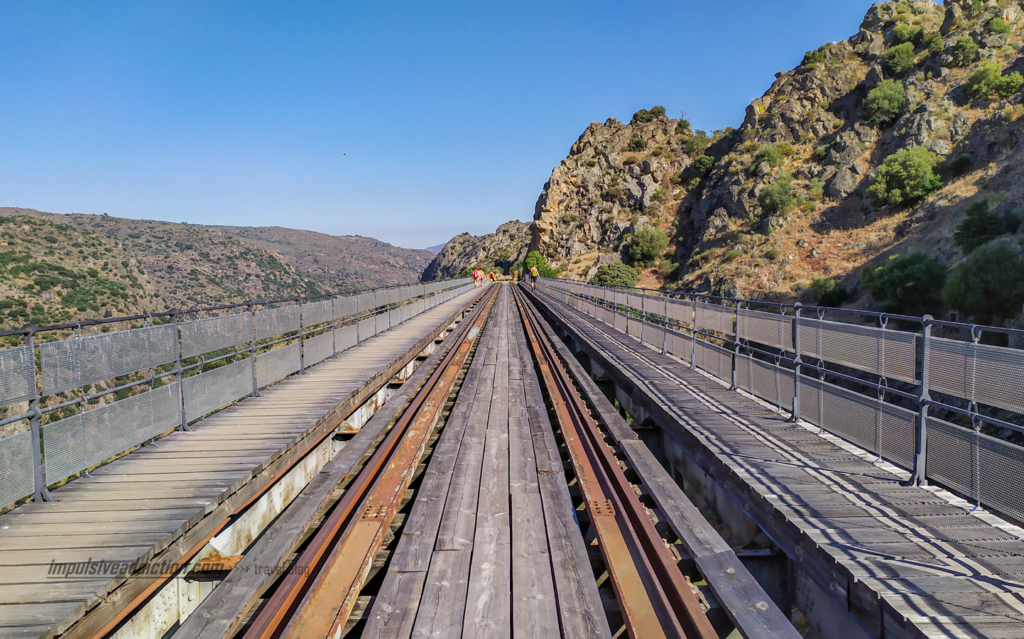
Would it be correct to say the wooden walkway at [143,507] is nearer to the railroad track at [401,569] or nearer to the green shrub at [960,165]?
the railroad track at [401,569]

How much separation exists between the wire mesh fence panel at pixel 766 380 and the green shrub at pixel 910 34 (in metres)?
81.1

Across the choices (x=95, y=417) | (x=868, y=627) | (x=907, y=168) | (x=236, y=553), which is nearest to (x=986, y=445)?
(x=868, y=627)

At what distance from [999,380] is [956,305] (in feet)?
101

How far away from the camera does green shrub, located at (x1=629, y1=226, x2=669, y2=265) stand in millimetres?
77250

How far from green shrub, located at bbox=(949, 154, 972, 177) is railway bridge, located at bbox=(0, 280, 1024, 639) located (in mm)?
53651

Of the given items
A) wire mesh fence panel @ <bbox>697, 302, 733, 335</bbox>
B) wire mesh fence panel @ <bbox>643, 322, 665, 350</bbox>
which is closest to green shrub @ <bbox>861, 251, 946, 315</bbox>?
wire mesh fence panel @ <bbox>643, 322, 665, 350</bbox>

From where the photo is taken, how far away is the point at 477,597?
3432mm

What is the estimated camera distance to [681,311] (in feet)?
38.0

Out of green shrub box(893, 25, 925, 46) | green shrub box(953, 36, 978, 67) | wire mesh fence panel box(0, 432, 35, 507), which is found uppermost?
green shrub box(893, 25, 925, 46)

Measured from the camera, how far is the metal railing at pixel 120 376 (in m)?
4.48

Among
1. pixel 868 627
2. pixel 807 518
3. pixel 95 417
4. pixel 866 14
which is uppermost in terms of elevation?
pixel 866 14

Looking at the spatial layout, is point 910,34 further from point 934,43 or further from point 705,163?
point 705,163

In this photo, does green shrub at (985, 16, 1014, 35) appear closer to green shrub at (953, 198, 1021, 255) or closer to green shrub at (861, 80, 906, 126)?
green shrub at (861, 80, 906, 126)

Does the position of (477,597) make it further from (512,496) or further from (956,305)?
(956,305)
